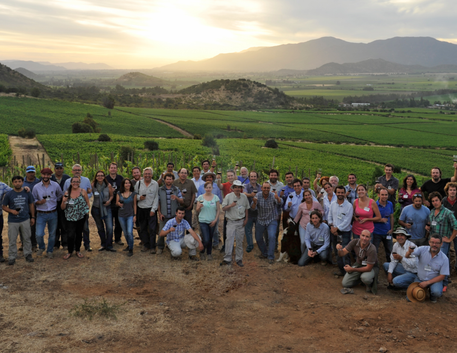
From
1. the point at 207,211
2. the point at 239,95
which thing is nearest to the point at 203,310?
the point at 207,211

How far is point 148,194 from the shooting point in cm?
965

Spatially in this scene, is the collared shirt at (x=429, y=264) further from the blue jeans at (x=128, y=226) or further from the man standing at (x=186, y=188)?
the blue jeans at (x=128, y=226)

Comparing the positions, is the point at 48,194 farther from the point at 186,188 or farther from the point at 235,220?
the point at 235,220

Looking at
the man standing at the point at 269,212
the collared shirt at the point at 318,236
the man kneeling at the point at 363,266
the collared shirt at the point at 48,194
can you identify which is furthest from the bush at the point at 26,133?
the man kneeling at the point at 363,266

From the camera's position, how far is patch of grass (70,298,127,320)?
6.71m

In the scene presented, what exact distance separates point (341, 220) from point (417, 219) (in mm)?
1602

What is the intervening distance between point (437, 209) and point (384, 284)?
1963mm

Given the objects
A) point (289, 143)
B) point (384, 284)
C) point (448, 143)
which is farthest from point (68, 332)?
point (448, 143)

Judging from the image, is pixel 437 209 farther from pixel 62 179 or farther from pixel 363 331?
pixel 62 179

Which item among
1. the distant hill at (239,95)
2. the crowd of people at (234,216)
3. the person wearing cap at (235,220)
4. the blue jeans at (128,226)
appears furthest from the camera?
the distant hill at (239,95)

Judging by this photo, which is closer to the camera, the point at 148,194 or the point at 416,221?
the point at 416,221

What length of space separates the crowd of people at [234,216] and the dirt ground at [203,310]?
397 mm

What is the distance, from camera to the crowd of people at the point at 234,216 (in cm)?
852

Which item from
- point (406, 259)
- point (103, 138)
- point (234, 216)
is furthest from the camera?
point (103, 138)
